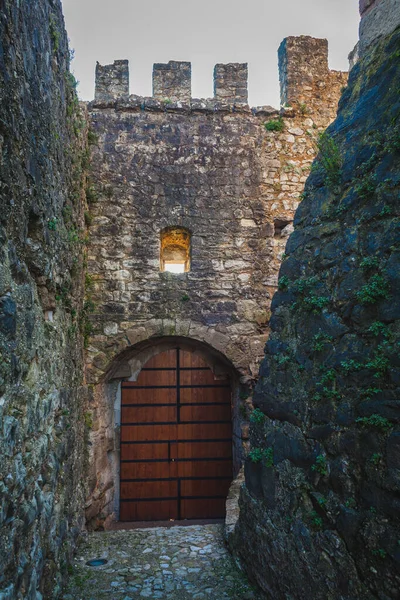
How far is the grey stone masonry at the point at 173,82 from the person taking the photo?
18.9 feet

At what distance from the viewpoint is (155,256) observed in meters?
5.50

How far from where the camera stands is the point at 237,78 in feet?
19.3

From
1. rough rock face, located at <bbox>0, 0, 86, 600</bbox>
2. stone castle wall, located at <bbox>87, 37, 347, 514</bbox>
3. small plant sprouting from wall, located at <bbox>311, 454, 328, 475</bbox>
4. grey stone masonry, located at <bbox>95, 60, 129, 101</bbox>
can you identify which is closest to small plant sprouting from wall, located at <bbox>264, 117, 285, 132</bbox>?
stone castle wall, located at <bbox>87, 37, 347, 514</bbox>

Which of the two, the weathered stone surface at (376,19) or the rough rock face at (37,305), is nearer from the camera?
the rough rock face at (37,305)

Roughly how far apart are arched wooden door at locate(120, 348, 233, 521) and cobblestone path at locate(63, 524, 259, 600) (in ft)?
3.46

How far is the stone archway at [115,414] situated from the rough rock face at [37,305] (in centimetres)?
78

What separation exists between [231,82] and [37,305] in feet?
14.2

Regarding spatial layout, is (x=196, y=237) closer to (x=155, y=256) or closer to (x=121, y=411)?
(x=155, y=256)

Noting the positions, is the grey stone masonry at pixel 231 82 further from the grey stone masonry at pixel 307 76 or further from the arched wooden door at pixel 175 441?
the arched wooden door at pixel 175 441

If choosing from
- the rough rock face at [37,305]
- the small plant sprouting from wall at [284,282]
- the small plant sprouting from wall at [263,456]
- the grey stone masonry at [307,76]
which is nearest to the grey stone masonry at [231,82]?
the grey stone masonry at [307,76]

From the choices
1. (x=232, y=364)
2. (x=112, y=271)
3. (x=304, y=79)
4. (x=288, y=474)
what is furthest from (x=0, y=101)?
(x=304, y=79)

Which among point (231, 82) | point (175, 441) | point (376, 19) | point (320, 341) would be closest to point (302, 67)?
point (231, 82)

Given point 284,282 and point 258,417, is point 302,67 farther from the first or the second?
point 258,417

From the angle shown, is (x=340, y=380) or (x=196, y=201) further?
(x=196, y=201)
